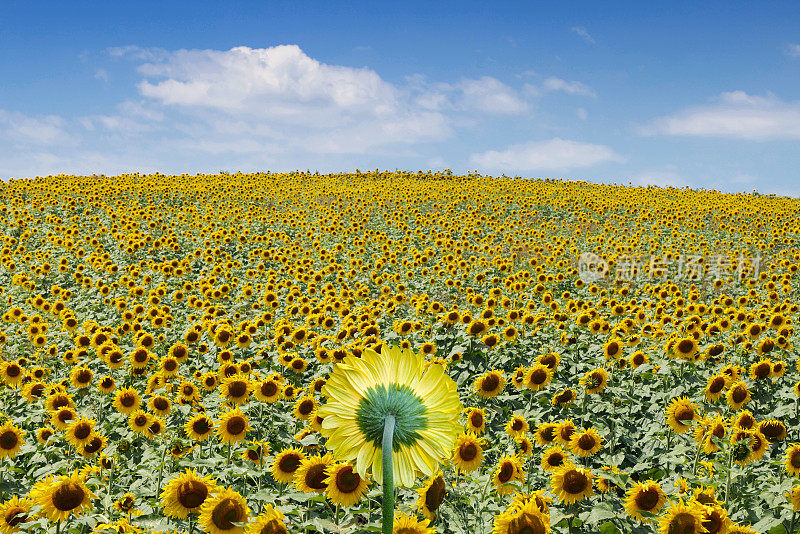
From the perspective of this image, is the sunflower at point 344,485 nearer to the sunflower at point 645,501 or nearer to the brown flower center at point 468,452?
the brown flower center at point 468,452

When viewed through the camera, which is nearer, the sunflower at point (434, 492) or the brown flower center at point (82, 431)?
the sunflower at point (434, 492)

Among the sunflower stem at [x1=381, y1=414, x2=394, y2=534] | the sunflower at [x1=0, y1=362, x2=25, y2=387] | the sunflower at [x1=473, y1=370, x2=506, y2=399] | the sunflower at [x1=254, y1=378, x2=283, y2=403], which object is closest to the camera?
the sunflower stem at [x1=381, y1=414, x2=394, y2=534]

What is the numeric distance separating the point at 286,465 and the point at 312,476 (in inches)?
15.6

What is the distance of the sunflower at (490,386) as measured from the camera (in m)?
5.43

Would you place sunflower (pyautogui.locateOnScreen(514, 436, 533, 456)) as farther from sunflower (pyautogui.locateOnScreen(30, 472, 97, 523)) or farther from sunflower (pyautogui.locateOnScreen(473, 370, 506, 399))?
sunflower (pyautogui.locateOnScreen(30, 472, 97, 523))

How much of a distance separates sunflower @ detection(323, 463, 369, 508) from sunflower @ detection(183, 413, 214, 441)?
1956 millimetres

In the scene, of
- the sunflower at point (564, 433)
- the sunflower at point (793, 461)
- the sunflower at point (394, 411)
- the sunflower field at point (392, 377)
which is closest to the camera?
the sunflower at point (394, 411)

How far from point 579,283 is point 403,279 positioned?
416cm

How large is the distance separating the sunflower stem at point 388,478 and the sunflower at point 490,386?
450cm

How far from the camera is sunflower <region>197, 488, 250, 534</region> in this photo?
2.55 meters

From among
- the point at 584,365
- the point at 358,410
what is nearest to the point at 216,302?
the point at 584,365

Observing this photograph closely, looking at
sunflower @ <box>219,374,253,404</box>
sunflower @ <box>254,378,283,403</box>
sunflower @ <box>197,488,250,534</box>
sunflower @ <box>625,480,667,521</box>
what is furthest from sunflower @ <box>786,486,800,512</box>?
sunflower @ <box>219,374,253,404</box>

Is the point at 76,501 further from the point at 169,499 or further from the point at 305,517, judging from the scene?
the point at 305,517

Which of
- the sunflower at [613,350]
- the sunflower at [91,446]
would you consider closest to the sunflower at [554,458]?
the sunflower at [613,350]
